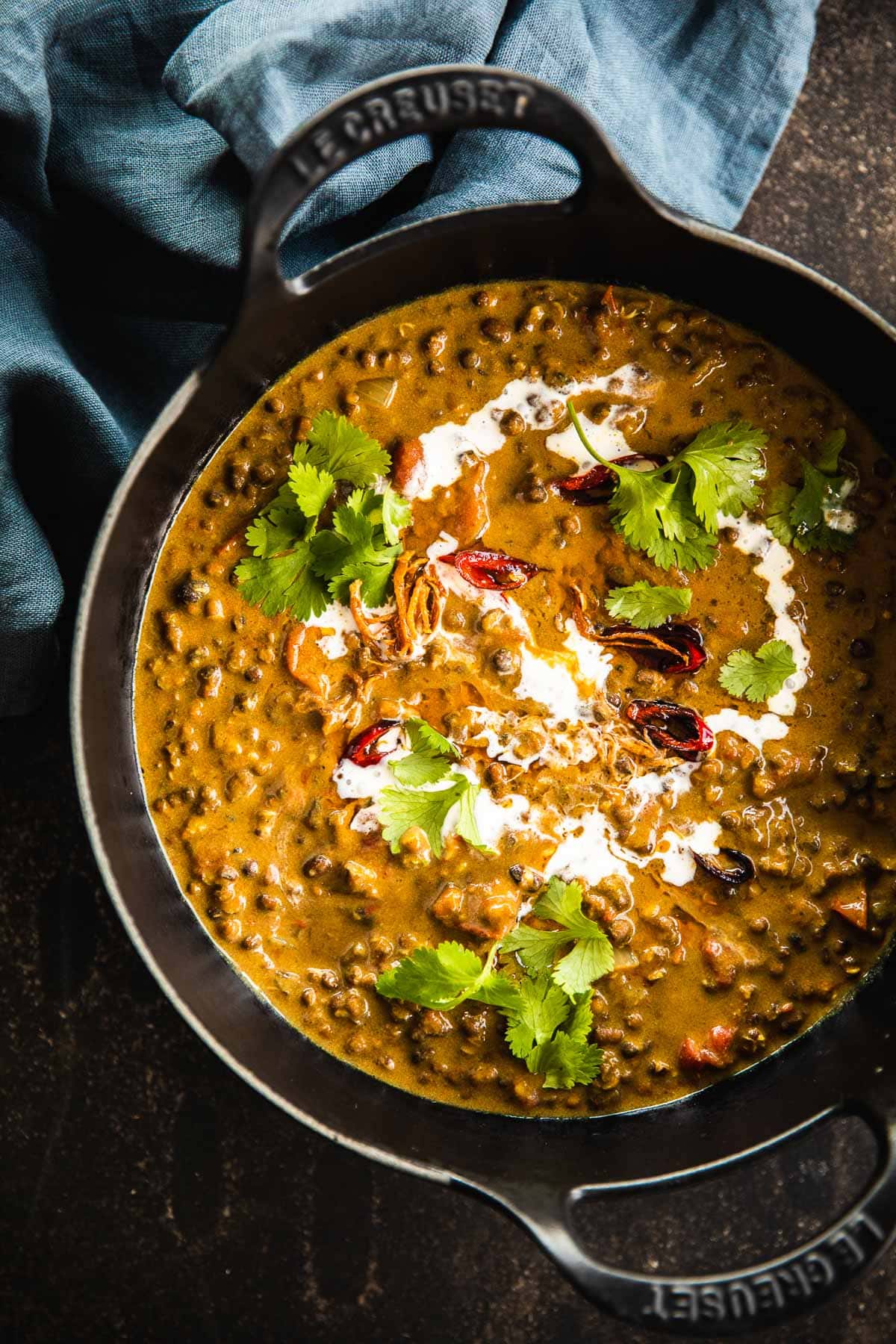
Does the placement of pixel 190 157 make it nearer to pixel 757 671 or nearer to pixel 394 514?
pixel 394 514

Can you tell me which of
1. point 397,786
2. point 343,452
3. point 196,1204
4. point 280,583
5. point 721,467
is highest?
point 721,467

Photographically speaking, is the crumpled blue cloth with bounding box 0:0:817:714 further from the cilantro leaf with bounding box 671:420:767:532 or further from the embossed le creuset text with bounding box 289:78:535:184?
the cilantro leaf with bounding box 671:420:767:532

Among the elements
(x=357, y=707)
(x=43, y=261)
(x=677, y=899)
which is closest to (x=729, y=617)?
(x=677, y=899)

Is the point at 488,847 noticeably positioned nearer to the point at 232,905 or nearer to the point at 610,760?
the point at 610,760

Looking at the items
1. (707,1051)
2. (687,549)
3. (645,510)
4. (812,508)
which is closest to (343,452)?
(645,510)

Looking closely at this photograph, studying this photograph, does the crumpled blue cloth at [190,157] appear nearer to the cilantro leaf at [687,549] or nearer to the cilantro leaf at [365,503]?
the cilantro leaf at [365,503]
